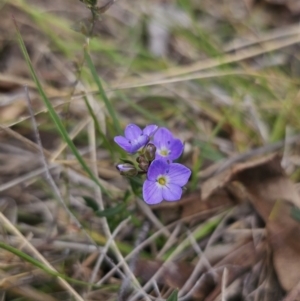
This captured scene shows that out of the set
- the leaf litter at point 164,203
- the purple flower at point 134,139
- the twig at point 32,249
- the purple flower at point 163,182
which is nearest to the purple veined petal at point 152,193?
the purple flower at point 163,182

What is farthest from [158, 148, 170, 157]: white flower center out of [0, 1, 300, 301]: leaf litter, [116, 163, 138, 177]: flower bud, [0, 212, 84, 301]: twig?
[0, 212, 84, 301]: twig

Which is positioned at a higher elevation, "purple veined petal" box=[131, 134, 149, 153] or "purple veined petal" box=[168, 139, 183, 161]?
"purple veined petal" box=[131, 134, 149, 153]

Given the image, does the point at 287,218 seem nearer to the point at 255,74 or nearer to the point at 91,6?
the point at 255,74

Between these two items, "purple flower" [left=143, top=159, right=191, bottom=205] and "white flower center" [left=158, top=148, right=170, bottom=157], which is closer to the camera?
"purple flower" [left=143, top=159, right=191, bottom=205]

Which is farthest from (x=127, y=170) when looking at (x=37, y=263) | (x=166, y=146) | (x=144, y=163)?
(x=37, y=263)

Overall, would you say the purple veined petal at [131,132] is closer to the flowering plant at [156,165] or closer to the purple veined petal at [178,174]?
the flowering plant at [156,165]

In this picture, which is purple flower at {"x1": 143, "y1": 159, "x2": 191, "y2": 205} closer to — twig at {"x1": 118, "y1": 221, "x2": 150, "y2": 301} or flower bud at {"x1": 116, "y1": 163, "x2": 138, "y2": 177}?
flower bud at {"x1": 116, "y1": 163, "x2": 138, "y2": 177}
